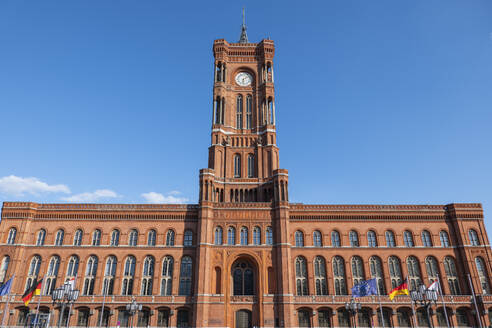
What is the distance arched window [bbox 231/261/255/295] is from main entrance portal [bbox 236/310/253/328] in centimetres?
247

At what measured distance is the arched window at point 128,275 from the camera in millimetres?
44562

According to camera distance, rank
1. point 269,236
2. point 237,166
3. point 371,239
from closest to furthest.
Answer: point 269,236, point 371,239, point 237,166

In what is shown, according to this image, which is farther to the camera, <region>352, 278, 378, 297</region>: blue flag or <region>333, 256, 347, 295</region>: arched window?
<region>333, 256, 347, 295</region>: arched window

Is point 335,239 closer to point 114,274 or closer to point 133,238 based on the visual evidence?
point 133,238

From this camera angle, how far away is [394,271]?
45.6 metres

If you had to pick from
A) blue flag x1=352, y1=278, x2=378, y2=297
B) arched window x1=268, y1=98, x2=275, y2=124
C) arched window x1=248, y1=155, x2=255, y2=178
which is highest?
arched window x1=268, y1=98, x2=275, y2=124

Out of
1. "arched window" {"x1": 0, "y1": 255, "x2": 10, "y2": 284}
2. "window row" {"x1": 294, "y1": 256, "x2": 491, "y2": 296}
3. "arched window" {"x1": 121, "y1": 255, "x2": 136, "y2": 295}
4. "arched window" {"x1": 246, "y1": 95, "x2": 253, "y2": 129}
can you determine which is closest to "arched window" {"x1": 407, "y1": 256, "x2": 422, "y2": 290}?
"window row" {"x1": 294, "y1": 256, "x2": 491, "y2": 296}

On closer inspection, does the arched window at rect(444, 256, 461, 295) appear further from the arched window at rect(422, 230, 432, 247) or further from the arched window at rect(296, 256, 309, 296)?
the arched window at rect(296, 256, 309, 296)

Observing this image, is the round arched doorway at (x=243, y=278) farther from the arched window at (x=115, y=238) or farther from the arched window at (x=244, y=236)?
the arched window at (x=115, y=238)

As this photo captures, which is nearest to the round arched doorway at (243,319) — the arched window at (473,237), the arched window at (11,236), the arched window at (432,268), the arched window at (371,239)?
→ the arched window at (371,239)

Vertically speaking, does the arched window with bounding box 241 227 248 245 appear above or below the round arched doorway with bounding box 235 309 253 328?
above

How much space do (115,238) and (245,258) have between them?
1874 cm

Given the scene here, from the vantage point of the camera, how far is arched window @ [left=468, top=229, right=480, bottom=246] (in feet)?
152

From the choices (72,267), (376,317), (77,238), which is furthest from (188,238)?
(376,317)
